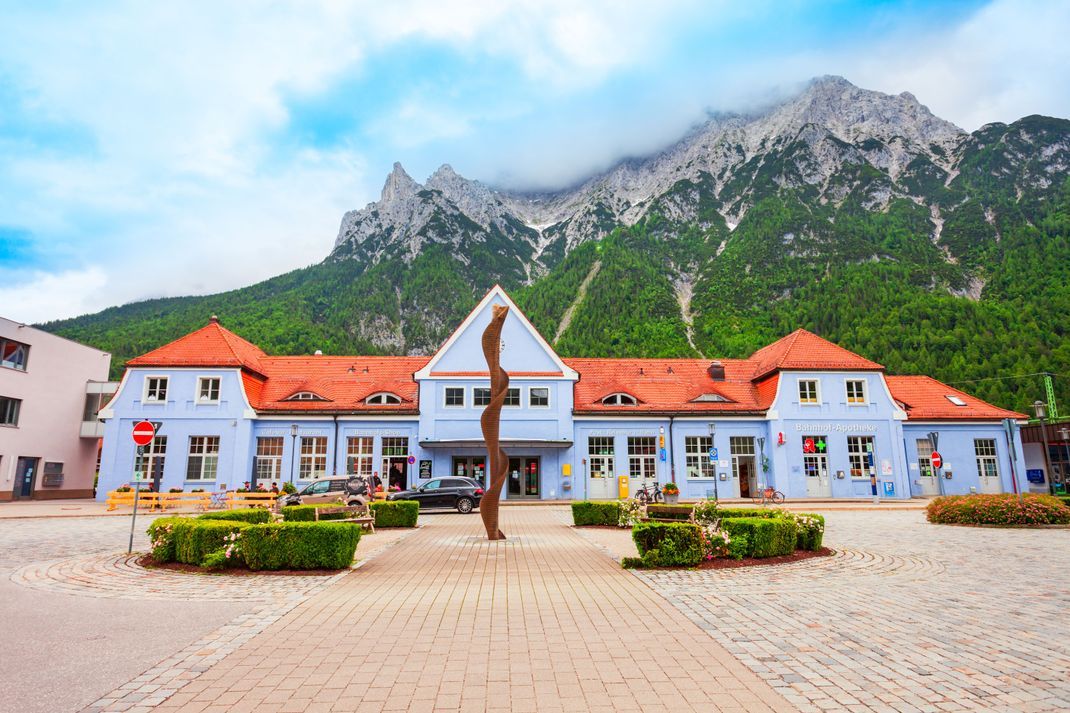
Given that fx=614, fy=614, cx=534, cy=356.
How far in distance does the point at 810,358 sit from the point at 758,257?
82715 mm

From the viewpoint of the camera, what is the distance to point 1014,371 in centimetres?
7150

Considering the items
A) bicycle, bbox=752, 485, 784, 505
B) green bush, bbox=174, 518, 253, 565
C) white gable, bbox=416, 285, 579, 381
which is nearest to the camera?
green bush, bbox=174, 518, 253, 565

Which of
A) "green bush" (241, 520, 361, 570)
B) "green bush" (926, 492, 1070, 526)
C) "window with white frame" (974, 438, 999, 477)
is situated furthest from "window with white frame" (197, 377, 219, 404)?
"window with white frame" (974, 438, 999, 477)

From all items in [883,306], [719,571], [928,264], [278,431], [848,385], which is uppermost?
[928,264]

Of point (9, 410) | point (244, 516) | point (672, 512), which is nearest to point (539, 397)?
point (672, 512)

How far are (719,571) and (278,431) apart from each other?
30.8 meters

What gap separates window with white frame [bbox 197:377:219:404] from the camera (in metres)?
35.7

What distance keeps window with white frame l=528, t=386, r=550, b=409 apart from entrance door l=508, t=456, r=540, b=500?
3.17 m

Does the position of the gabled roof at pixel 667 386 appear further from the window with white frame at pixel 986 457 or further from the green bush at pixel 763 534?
the green bush at pixel 763 534

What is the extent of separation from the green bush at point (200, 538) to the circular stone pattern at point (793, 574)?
7566mm

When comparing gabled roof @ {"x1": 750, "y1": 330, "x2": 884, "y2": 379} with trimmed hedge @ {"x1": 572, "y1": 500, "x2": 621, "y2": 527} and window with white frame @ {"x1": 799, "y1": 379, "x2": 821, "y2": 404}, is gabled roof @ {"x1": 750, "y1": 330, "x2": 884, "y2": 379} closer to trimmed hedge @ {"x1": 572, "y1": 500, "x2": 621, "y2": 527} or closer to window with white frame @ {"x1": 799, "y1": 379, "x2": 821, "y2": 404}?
window with white frame @ {"x1": 799, "y1": 379, "x2": 821, "y2": 404}

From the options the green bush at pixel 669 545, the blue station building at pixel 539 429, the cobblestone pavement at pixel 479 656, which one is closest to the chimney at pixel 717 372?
the blue station building at pixel 539 429

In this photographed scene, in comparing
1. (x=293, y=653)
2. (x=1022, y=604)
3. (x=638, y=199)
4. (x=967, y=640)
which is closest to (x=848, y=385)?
(x=1022, y=604)

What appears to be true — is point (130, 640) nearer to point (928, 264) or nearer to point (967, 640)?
point (967, 640)
